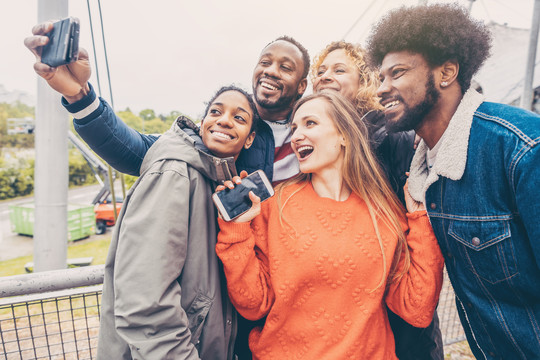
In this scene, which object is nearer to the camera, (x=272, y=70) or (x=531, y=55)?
(x=272, y=70)

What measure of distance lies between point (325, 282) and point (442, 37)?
147 cm

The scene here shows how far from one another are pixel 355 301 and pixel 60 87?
81.3 inches

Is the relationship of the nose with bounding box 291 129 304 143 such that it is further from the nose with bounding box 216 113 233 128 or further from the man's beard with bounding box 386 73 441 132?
the man's beard with bounding box 386 73 441 132

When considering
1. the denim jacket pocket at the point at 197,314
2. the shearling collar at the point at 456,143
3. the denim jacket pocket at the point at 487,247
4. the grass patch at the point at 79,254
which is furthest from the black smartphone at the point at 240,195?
the grass patch at the point at 79,254

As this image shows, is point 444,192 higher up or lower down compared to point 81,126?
lower down

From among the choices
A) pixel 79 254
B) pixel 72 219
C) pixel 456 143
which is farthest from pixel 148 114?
pixel 456 143

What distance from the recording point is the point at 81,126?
6.56ft

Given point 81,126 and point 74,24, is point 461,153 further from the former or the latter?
point 81,126

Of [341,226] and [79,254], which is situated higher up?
[341,226]

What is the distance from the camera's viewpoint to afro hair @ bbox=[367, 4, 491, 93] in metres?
1.74

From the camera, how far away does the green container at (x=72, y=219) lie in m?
12.3

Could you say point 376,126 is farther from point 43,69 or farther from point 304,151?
point 43,69

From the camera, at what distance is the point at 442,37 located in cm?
174

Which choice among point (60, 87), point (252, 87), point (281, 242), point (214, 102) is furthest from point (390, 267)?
point (60, 87)
